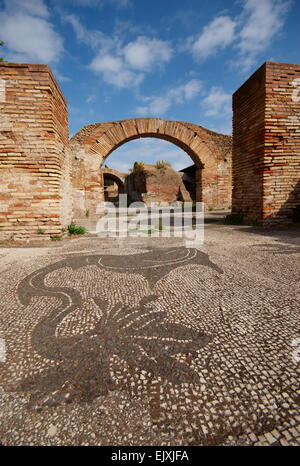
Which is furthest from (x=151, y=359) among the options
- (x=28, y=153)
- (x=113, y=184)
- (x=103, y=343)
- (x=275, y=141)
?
(x=113, y=184)

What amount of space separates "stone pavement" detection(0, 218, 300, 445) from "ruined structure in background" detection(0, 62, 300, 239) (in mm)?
2373

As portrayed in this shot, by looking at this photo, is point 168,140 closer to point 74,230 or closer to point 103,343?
point 74,230

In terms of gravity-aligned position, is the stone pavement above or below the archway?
below

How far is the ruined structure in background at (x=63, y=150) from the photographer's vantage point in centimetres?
368

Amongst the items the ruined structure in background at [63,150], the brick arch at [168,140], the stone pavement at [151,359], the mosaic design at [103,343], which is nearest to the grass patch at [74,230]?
the ruined structure in background at [63,150]

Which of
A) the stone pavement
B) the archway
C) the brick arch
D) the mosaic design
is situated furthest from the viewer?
the archway

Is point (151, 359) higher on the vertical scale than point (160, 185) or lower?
lower

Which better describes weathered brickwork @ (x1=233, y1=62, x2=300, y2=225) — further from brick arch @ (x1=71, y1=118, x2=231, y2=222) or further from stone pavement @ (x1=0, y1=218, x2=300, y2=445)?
brick arch @ (x1=71, y1=118, x2=231, y2=222)

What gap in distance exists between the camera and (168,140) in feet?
30.8

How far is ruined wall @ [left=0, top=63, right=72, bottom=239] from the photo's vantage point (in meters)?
3.65

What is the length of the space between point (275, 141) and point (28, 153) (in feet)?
16.8

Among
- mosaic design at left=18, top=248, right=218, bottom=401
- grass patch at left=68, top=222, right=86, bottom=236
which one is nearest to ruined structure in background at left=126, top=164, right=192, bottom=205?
grass patch at left=68, top=222, right=86, bottom=236
